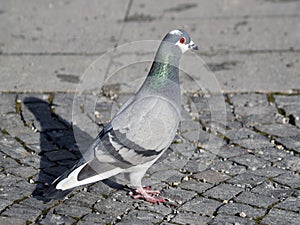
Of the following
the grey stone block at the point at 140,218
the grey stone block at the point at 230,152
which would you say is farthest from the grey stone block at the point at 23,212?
the grey stone block at the point at 230,152

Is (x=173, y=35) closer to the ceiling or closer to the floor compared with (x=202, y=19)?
closer to the floor

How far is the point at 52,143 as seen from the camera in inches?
225

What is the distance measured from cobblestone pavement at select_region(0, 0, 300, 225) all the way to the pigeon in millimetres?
249

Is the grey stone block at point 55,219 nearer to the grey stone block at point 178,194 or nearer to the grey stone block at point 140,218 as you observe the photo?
the grey stone block at point 140,218

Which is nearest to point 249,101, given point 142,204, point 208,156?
point 208,156

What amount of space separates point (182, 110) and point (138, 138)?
1.74 meters

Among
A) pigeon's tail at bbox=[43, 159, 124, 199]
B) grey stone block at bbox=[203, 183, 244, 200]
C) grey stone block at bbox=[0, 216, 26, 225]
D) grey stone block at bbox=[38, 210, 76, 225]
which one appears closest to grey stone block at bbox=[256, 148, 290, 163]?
grey stone block at bbox=[203, 183, 244, 200]

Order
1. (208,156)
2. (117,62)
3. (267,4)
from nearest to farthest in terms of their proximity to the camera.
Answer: (208,156)
(117,62)
(267,4)

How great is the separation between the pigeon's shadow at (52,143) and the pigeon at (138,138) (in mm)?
369

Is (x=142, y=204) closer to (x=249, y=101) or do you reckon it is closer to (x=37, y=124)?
(x=37, y=124)

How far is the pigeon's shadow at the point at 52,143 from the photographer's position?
513cm

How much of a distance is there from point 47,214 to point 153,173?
3.23 feet

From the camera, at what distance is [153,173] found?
5.28 meters

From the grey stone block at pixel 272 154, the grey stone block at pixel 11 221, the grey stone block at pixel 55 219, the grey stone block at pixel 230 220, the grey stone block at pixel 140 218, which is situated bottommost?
the grey stone block at pixel 11 221
